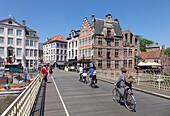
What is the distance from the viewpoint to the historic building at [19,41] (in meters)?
44.7

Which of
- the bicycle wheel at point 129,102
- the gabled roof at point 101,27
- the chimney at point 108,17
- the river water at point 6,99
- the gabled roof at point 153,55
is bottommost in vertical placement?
the river water at point 6,99

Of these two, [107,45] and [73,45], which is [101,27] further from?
[73,45]

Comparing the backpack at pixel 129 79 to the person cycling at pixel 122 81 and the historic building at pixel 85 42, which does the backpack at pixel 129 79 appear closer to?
the person cycling at pixel 122 81

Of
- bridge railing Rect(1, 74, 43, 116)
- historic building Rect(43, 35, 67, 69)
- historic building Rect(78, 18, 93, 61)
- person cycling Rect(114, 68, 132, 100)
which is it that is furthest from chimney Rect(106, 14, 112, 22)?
bridge railing Rect(1, 74, 43, 116)

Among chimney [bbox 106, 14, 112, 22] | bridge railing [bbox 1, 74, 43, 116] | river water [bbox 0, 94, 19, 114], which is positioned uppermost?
chimney [bbox 106, 14, 112, 22]

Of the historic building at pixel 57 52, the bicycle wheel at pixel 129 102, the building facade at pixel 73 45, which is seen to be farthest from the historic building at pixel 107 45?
the bicycle wheel at pixel 129 102

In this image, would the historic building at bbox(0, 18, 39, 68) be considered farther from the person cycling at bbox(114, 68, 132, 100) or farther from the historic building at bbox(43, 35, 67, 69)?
the person cycling at bbox(114, 68, 132, 100)

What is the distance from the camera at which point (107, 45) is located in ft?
131

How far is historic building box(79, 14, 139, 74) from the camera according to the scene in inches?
1526

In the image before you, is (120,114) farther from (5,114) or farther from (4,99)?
(4,99)

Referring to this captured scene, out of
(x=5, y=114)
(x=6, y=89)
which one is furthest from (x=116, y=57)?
(x=5, y=114)

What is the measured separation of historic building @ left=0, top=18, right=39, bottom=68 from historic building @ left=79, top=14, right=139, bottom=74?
677 inches

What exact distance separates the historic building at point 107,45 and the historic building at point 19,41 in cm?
1718

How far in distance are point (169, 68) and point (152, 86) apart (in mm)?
51995
